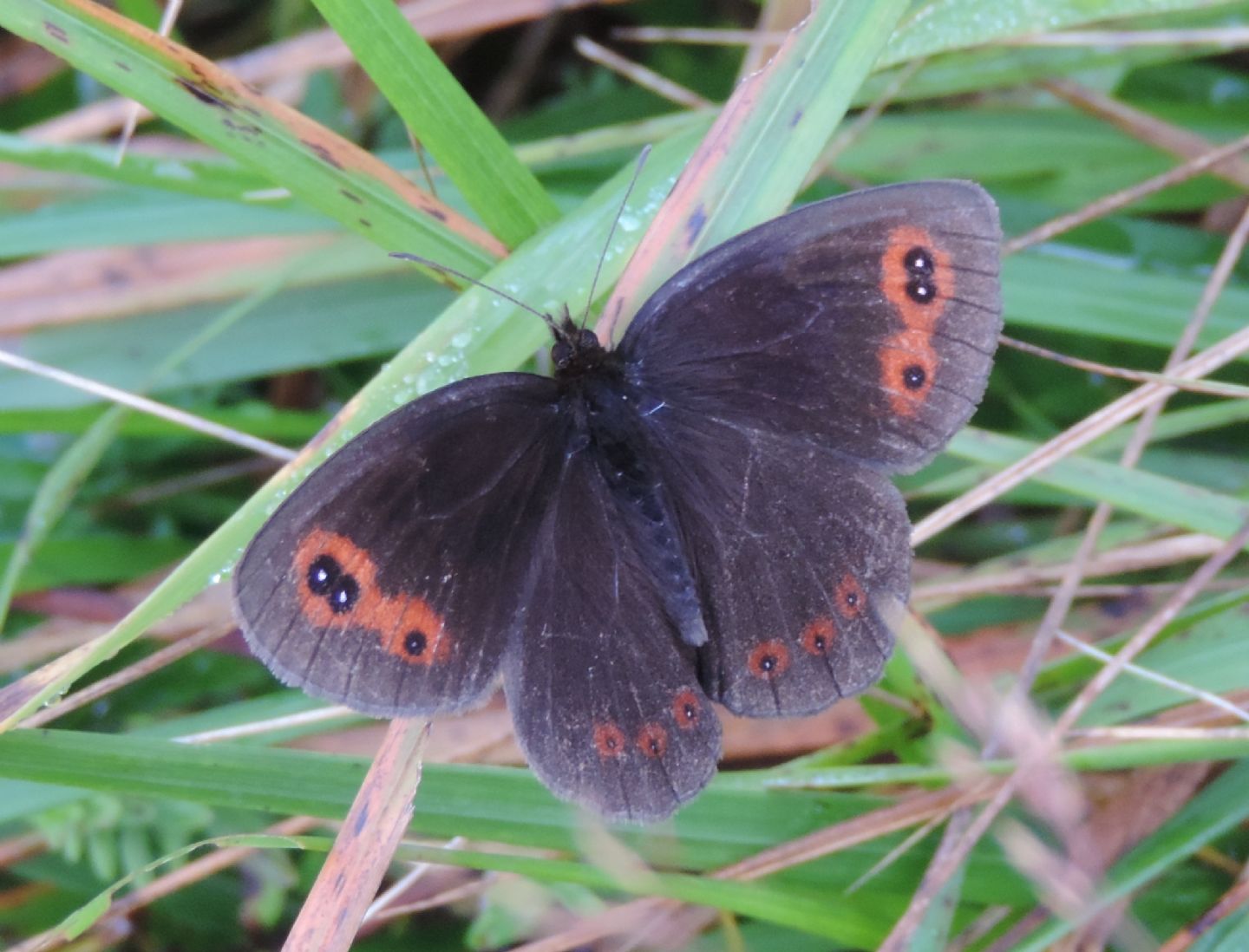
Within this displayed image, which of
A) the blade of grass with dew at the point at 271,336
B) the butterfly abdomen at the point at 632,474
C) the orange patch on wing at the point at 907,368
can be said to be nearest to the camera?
the orange patch on wing at the point at 907,368

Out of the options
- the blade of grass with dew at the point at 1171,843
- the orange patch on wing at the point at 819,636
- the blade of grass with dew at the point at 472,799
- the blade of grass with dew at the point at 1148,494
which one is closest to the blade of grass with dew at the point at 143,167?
the blade of grass with dew at the point at 472,799

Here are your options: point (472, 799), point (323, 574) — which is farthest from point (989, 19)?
point (472, 799)

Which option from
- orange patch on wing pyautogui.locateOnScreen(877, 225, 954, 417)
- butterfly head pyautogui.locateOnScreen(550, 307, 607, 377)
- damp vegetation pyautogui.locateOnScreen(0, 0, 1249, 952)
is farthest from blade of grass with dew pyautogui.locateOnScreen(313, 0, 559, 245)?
orange patch on wing pyautogui.locateOnScreen(877, 225, 954, 417)

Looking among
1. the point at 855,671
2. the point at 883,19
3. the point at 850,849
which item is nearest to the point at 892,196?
the point at 883,19

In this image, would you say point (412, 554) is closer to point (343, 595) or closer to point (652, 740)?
point (343, 595)

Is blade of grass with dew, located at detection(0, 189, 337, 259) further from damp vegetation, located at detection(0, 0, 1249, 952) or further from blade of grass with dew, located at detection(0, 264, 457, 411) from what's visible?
blade of grass with dew, located at detection(0, 264, 457, 411)

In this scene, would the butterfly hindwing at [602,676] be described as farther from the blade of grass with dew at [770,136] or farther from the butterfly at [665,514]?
the blade of grass with dew at [770,136]

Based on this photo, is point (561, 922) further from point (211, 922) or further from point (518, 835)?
point (211, 922)

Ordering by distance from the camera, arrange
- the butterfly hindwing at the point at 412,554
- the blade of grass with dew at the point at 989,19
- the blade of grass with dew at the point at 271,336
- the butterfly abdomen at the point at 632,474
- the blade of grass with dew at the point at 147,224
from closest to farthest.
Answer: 1. the butterfly hindwing at the point at 412,554
2. the butterfly abdomen at the point at 632,474
3. the blade of grass with dew at the point at 989,19
4. the blade of grass with dew at the point at 147,224
5. the blade of grass with dew at the point at 271,336
